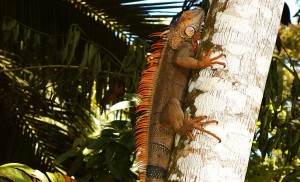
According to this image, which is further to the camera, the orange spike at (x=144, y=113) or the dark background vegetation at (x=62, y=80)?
the dark background vegetation at (x=62, y=80)

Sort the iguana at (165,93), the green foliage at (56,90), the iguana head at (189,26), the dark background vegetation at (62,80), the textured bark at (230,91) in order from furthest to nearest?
the dark background vegetation at (62,80)
the green foliage at (56,90)
the iguana head at (189,26)
the iguana at (165,93)
the textured bark at (230,91)

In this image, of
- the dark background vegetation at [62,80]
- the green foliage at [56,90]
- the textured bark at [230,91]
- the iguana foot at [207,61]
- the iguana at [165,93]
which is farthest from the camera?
the dark background vegetation at [62,80]

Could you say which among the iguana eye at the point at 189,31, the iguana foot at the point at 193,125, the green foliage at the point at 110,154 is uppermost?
the iguana eye at the point at 189,31

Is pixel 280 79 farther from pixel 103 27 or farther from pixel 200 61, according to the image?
pixel 103 27

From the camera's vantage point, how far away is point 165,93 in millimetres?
3285

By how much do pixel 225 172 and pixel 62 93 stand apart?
124 inches

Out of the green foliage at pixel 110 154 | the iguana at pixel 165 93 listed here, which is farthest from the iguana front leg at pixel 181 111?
the green foliage at pixel 110 154

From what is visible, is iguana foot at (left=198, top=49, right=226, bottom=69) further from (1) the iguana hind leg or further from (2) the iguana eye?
(2) the iguana eye

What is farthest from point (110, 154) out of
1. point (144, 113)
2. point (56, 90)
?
point (56, 90)

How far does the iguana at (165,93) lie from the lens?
2.95 meters

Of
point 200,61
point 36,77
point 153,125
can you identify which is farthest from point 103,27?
point 200,61

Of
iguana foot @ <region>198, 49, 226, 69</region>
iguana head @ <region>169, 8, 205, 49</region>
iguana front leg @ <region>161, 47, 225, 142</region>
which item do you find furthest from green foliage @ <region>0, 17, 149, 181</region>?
iguana foot @ <region>198, 49, 226, 69</region>

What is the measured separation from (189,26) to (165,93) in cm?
51

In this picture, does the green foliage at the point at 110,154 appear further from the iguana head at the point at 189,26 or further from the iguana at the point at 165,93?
the iguana head at the point at 189,26
